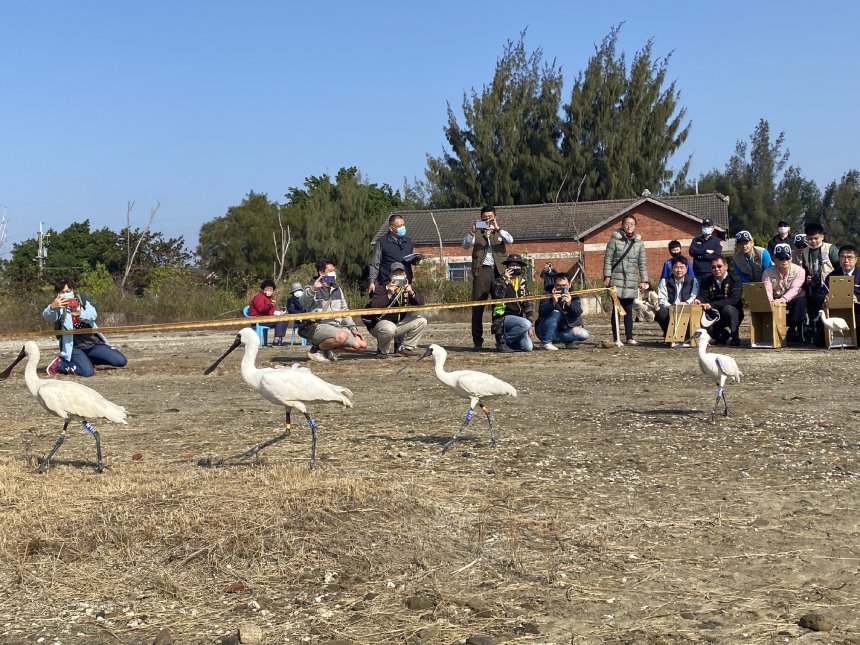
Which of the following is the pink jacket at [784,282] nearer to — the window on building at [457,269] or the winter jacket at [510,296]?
the winter jacket at [510,296]

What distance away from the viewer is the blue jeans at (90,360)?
14984mm

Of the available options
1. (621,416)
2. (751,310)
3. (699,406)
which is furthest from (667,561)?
(751,310)

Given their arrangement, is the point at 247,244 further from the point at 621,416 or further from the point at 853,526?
the point at 853,526

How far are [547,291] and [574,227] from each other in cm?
3624

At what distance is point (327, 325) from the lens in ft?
51.8

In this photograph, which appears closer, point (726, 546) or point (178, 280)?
point (726, 546)

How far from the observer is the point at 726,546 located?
5.68m

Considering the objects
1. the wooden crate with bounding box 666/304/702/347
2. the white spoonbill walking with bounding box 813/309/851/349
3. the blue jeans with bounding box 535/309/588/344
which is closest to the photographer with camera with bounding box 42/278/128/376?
the blue jeans with bounding box 535/309/588/344

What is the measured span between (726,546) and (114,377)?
1137cm

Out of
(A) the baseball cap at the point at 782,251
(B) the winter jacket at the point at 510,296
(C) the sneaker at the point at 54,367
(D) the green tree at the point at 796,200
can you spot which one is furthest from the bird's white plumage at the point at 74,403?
(D) the green tree at the point at 796,200

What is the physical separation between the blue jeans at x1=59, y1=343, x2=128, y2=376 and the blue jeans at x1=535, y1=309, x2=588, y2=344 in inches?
271

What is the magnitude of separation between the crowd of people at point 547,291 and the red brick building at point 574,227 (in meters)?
32.4

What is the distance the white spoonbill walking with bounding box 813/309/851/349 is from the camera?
52.7ft

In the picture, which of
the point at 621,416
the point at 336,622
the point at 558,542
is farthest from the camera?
the point at 621,416
